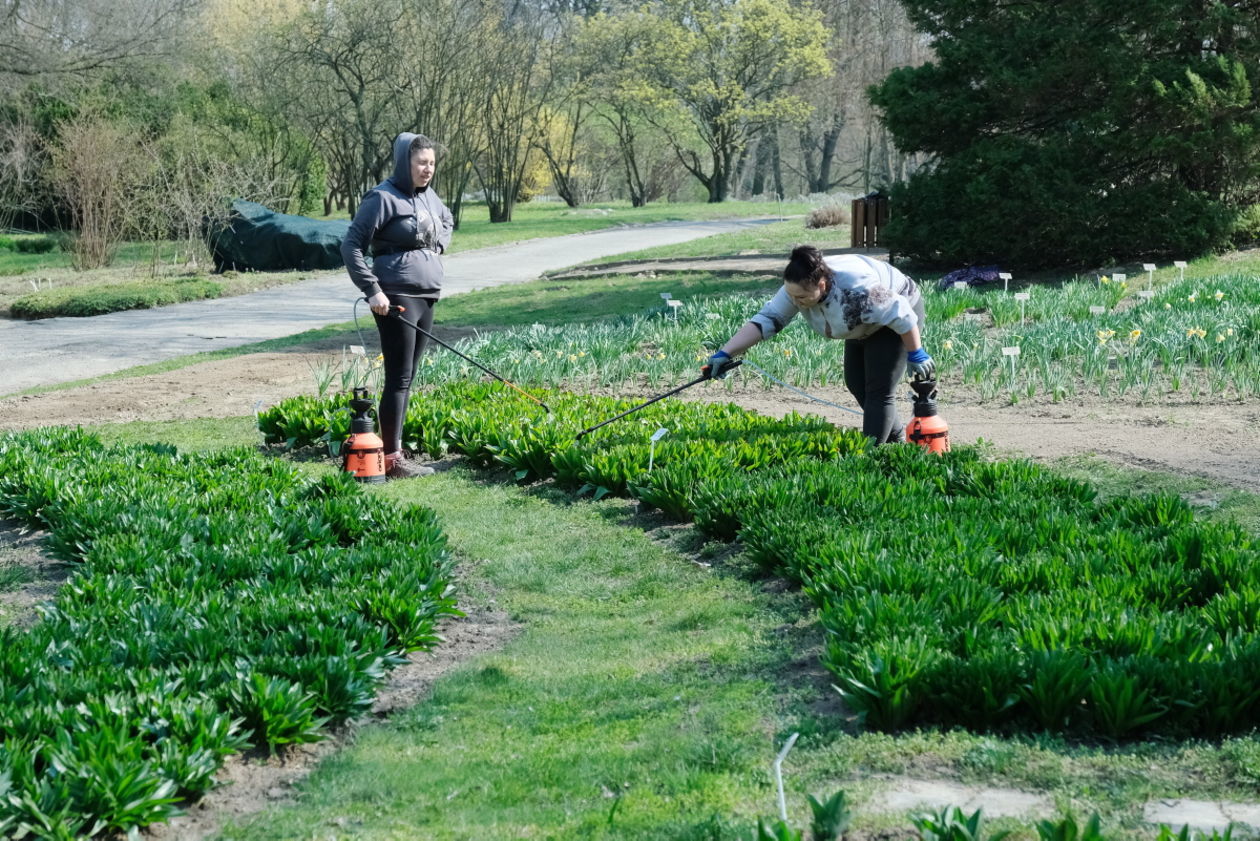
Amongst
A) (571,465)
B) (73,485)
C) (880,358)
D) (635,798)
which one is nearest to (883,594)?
(635,798)

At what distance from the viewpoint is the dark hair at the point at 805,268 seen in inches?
225

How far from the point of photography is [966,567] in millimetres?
4242

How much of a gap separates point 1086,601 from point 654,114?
4256cm

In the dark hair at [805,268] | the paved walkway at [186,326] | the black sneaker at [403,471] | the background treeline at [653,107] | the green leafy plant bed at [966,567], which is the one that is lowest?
the black sneaker at [403,471]

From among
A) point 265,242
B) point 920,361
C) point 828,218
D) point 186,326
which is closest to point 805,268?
point 920,361

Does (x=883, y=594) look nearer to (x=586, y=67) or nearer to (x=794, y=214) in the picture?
(x=794, y=214)

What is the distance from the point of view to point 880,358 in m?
6.26

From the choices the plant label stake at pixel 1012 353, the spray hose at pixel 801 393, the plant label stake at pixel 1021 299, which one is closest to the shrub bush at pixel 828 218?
the plant label stake at pixel 1021 299

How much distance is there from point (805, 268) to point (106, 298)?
13060 millimetres

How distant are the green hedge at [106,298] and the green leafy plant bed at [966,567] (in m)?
10.9

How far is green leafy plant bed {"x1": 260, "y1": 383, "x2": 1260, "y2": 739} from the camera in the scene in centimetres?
332

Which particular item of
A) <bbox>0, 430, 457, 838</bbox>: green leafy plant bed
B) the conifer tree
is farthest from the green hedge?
<bbox>0, 430, 457, 838</bbox>: green leafy plant bed

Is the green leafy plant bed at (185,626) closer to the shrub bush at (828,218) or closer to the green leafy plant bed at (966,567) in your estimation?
the green leafy plant bed at (966,567)

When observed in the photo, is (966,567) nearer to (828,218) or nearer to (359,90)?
(828,218)
